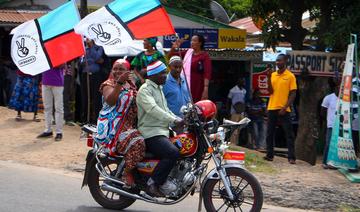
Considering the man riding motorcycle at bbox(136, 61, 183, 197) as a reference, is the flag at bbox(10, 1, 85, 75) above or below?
above

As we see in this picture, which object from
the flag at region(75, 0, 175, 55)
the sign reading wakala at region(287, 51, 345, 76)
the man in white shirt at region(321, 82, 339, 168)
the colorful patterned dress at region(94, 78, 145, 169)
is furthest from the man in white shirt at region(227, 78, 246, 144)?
the colorful patterned dress at region(94, 78, 145, 169)

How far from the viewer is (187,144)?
576 cm

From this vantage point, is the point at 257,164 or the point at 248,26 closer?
the point at 257,164

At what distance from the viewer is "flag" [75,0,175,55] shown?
694 centimetres

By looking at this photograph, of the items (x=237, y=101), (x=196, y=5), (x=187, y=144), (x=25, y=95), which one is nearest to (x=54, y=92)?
(x=25, y=95)

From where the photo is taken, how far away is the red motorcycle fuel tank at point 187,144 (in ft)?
18.9

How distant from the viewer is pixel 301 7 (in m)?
11.6

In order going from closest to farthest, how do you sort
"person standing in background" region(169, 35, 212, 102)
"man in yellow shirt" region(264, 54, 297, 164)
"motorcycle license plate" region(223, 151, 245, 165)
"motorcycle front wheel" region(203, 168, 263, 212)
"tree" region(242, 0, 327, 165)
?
"motorcycle front wheel" region(203, 168, 263, 212) → "motorcycle license plate" region(223, 151, 245, 165) → "person standing in background" region(169, 35, 212, 102) → "man in yellow shirt" region(264, 54, 297, 164) → "tree" region(242, 0, 327, 165)

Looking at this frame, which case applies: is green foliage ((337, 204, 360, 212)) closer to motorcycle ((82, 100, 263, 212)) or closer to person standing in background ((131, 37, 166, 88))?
motorcycle ((82, 100, 263, 212))

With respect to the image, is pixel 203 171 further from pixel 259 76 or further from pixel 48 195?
pixel 259 76

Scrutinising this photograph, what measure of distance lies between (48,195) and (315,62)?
19.5 feet

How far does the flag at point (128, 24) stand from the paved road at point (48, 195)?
5.87ft

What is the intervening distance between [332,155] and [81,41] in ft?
13.2

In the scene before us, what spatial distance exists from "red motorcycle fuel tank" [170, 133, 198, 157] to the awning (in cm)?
1043
